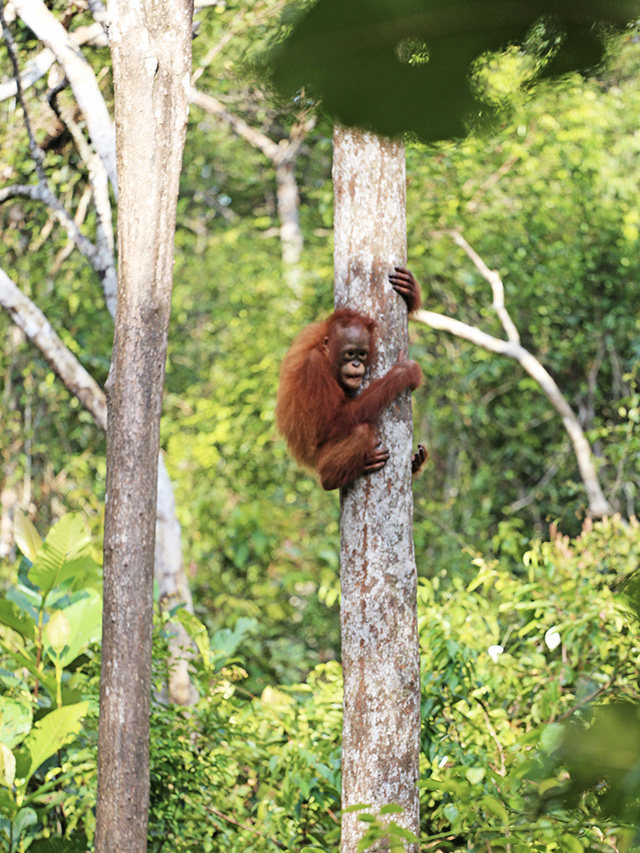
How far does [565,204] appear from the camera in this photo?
5.79 m

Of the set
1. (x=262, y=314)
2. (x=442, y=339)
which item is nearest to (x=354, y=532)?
(x=262, y=314)

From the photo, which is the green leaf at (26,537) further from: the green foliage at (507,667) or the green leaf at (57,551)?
the green foliage at (507,667)

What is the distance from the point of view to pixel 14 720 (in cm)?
255

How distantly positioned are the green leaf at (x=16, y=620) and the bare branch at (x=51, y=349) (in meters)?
1.02

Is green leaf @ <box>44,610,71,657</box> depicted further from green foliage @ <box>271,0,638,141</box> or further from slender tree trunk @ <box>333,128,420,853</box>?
green foliage @ <box>271,0,638,141</box>

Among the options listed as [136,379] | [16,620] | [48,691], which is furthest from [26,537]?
[136,379]

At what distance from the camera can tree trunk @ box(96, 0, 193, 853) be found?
6.59 ft

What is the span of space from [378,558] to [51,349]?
81.6 inches

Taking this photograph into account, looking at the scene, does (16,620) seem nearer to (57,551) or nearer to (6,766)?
(57,551)

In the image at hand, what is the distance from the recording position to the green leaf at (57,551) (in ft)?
9.38

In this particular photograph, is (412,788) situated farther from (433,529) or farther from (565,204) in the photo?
(565,204)

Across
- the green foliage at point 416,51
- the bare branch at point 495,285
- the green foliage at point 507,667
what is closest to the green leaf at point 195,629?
the green foliage at point 507,667

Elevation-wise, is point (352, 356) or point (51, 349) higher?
point (51, 349)

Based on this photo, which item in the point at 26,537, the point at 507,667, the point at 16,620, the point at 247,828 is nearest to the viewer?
the point at 247,828
